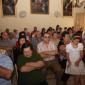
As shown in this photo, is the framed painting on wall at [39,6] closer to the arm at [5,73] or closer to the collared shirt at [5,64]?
the collared shirt at [5,64]

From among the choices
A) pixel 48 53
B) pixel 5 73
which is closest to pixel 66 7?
pixel 48 53

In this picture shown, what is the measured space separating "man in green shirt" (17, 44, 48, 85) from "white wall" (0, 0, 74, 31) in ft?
38.0

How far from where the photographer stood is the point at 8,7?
55.2 feet

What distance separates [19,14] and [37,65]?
12.4 metres

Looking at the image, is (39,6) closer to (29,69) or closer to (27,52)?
(27,52)

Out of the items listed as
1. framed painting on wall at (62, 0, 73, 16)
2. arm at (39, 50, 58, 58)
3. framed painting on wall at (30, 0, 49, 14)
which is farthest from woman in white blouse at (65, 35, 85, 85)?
framed painting on wall at (62, 0, 73, 16)

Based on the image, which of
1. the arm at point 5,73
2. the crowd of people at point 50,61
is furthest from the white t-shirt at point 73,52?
the arm at point 5,73

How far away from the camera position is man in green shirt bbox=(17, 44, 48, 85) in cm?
511

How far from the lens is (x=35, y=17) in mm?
17844

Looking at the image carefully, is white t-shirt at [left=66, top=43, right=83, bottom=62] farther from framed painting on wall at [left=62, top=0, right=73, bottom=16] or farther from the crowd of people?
framed painting on wall at [left=62, top=0, right=73, bottom=16]

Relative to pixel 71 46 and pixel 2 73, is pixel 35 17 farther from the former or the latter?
pixel 2 73

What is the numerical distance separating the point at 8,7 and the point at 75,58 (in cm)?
1069

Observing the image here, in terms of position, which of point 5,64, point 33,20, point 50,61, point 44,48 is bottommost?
point 50,61

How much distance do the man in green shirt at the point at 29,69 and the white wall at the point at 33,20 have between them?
11.6m
